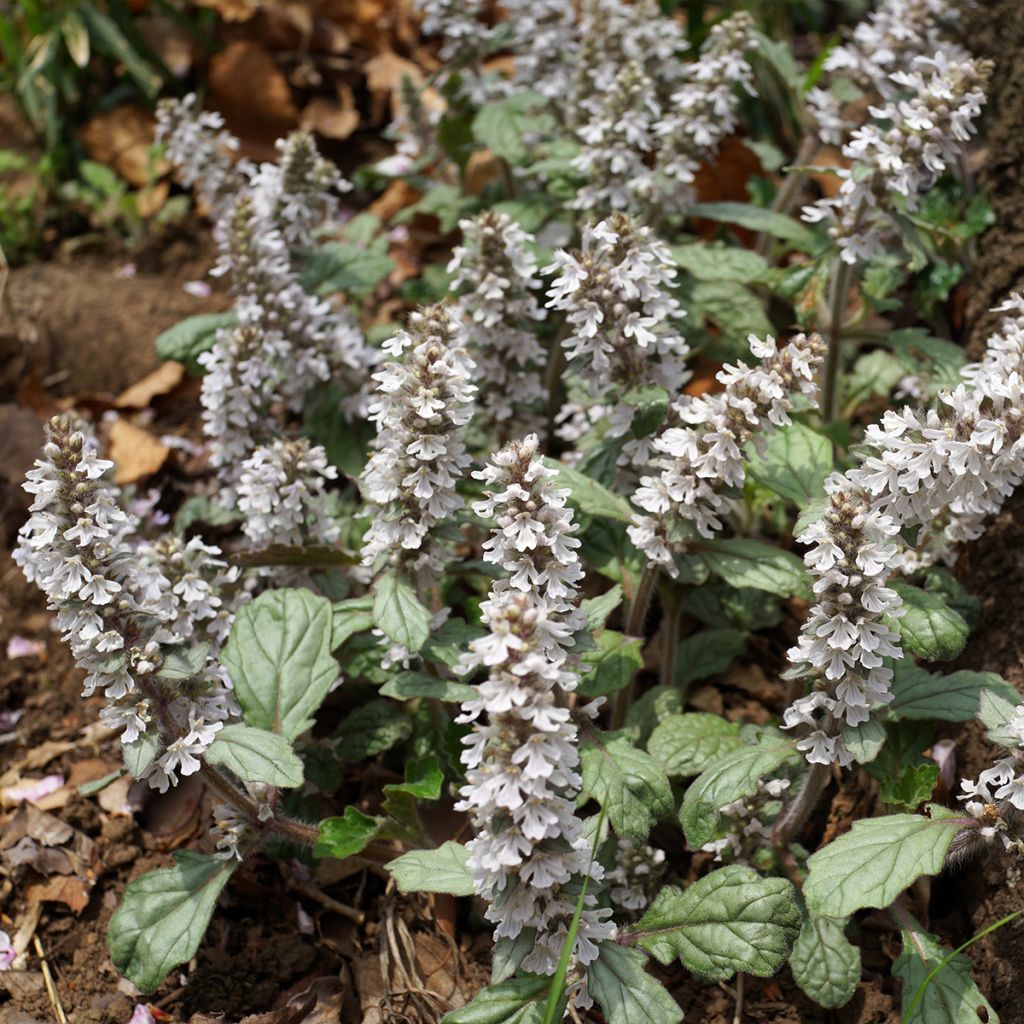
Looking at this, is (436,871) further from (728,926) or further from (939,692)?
(939,692)

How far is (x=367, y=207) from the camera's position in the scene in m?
6.52

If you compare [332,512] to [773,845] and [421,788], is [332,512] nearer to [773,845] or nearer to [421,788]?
[421,788]

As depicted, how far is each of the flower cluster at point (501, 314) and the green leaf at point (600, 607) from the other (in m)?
0.95

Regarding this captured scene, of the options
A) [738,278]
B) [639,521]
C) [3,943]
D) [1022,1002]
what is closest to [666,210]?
[738,278]

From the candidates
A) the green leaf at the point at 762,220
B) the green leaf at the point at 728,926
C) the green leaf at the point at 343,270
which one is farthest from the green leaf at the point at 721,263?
the green leaf at the point at 728,926

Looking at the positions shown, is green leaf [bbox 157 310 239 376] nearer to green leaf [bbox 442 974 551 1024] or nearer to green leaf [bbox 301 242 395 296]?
green leaf [bbox 301 242 395 296]

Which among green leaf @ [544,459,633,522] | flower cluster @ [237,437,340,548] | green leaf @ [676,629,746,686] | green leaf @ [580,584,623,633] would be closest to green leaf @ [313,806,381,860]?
green leaf @ [580,584,623,633]

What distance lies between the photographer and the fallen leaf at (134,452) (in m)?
5.11

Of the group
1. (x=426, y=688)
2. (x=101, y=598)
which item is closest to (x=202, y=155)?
(x=101, y=598)

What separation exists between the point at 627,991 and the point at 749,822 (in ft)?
2.44

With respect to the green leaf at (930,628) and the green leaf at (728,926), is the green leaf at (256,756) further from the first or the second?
the green leaf at (930,628)

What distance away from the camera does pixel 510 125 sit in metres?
4.78

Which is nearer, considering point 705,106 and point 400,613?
point 400,613

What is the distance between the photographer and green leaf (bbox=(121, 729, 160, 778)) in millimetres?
3045
